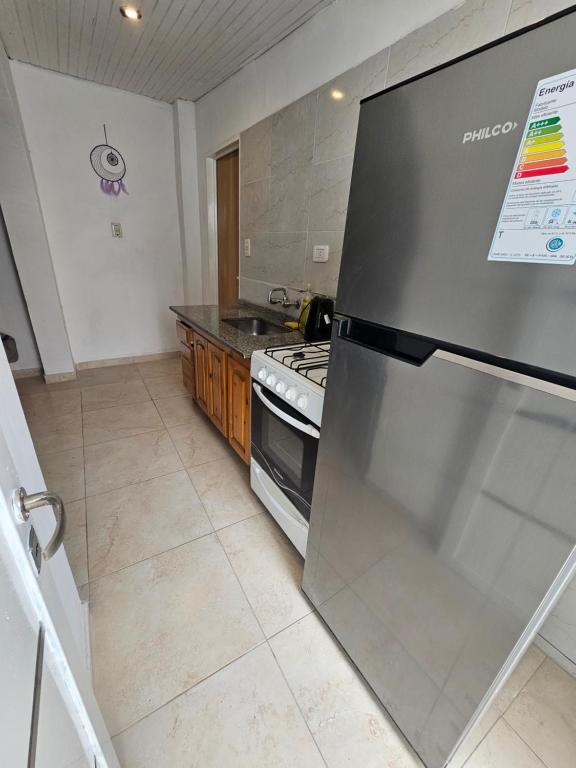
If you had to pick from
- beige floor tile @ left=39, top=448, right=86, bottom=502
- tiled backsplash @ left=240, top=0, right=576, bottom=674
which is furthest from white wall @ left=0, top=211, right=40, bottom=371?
tiled backsplash @ left=240, top=0, right=576, bottom=674

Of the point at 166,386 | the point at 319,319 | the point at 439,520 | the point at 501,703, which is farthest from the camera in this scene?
the point at 166,386

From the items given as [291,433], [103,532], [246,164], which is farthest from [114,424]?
[246,164]

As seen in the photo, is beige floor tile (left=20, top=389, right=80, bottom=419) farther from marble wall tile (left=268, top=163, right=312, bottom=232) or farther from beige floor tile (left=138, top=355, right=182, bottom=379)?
marble wall tile (left=268, top=163, right=312, bottom=232)

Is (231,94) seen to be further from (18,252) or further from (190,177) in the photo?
(18,252)

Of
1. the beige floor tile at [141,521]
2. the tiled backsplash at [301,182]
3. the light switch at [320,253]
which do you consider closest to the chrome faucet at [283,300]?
the tiled backsplash at [301,182]

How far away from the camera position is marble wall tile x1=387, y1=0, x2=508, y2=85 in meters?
1.15

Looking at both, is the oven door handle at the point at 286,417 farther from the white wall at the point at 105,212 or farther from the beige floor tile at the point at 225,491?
the white wall at the point at 105,212

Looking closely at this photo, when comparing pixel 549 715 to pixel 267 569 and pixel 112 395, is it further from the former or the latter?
pixel 112 395

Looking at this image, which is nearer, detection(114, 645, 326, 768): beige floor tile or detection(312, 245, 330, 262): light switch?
detection(114, 645, 326, 768): beige floor tile

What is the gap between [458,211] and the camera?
0.60 metres

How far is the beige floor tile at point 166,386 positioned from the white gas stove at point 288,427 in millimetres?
1793

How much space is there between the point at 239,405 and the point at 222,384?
0.80 ft

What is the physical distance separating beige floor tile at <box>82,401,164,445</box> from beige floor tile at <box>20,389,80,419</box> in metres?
0.23

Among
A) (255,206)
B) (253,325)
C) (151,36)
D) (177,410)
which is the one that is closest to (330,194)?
(255,206)
